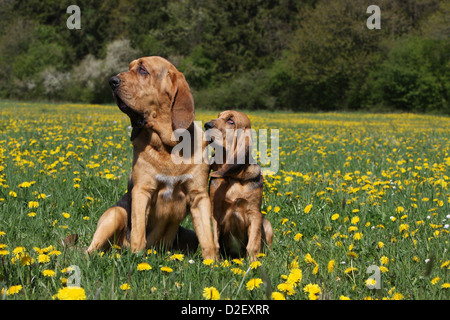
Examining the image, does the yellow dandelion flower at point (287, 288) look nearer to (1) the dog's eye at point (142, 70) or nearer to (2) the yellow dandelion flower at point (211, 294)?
(2) the yellow dandelion flower at point (211, 294)

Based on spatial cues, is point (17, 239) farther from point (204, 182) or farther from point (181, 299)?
point (181, 299)

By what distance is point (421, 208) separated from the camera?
4176 millimetres

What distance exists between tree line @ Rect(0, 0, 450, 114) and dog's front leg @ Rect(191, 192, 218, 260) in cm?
3475

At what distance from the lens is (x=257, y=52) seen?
4684 cm

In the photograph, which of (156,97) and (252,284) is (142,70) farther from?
(252,284)

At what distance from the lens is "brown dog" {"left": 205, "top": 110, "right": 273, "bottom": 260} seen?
3.57 metres

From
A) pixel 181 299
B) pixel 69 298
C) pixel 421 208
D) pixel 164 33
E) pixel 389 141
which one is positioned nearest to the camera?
pixel 69 298

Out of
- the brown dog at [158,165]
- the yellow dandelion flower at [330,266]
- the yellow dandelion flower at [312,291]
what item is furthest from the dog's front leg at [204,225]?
the yellow dandelion flower at [312,291]

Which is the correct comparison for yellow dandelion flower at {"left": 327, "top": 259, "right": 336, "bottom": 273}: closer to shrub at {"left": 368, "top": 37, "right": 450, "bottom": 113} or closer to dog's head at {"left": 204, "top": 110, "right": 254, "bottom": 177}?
dog's head at {"left": 204, "top": 110, "right": 254, "bottom": 177}

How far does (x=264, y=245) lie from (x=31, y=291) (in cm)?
182

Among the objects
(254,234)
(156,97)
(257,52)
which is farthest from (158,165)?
(257,52)

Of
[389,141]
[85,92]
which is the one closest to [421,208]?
[389,141]

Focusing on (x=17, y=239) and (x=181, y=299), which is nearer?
(x=181, y=299)

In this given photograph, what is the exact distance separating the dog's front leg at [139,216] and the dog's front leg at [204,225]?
355 millimetres
